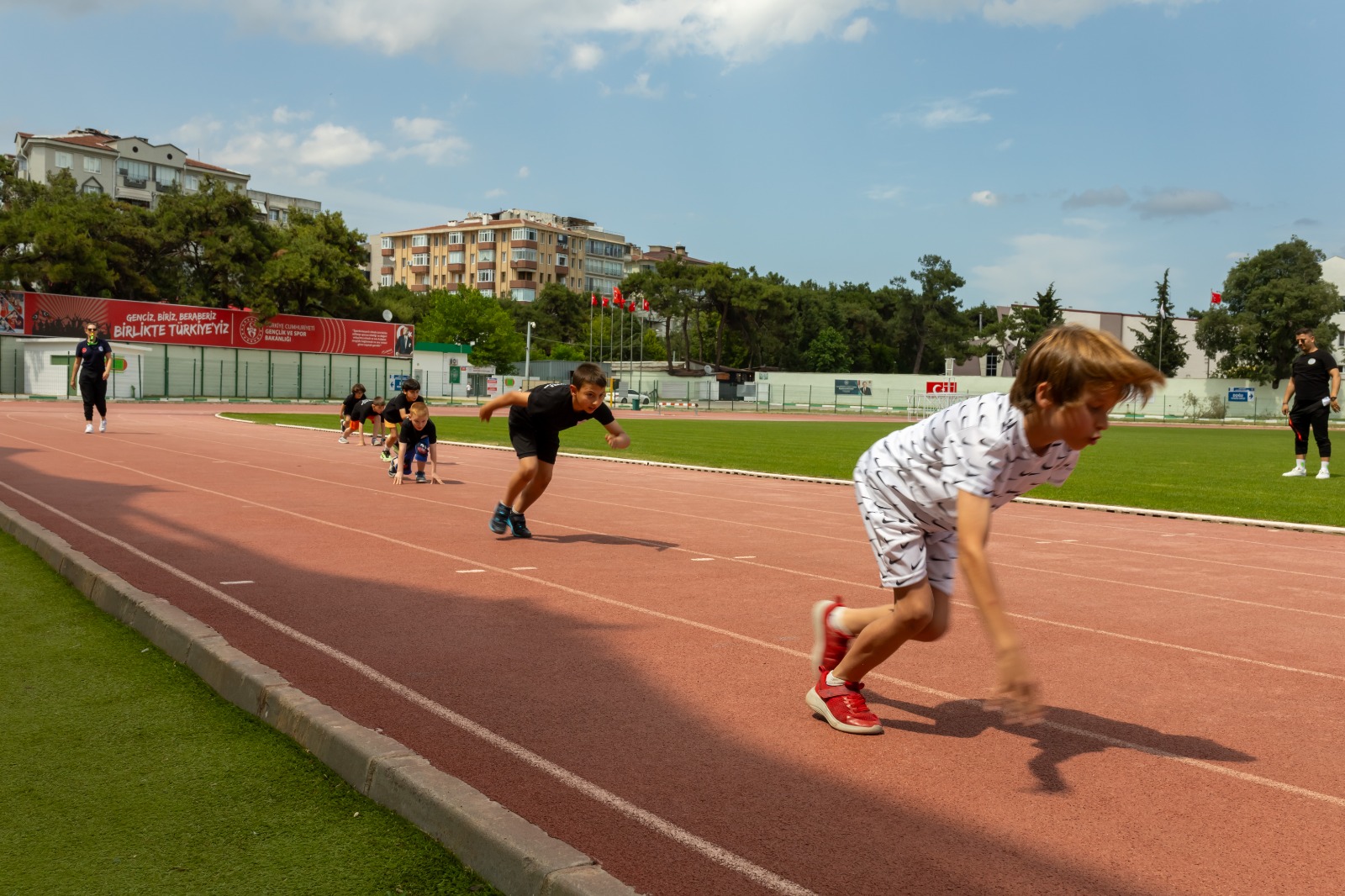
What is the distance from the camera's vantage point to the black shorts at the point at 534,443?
10039 millimetres

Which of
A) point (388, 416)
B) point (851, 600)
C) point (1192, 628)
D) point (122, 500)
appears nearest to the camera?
point (1192, 628)

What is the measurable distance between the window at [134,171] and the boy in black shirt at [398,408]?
92775mm

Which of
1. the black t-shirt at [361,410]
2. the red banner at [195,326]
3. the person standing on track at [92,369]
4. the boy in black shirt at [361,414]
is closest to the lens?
the person standing on track at [92,369]

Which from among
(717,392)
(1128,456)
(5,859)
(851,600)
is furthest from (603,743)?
(717,392)

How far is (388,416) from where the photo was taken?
18047 mm

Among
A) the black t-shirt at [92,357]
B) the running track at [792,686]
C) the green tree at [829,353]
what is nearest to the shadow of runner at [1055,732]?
the running track at [792,686]

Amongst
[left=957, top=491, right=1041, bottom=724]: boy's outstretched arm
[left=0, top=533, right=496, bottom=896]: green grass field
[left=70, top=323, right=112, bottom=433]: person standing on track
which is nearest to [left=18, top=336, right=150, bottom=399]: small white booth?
[left=70, top=323, right=112, bottom=433]: person standing on track

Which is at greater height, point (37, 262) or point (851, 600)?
point (37, 262)

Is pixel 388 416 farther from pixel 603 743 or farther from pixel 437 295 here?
pixel 437 295

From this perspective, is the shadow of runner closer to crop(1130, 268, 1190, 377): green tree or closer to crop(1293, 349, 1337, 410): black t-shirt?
crop(1293, 349, 1337, 410): black t-shirt

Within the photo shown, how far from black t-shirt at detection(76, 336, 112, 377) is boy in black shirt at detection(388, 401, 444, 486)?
9.47 metres

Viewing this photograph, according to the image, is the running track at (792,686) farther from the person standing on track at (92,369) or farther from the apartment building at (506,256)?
the apartment building at (506,256)

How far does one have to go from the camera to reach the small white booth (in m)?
50.3

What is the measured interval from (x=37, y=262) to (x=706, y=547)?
200 ft
